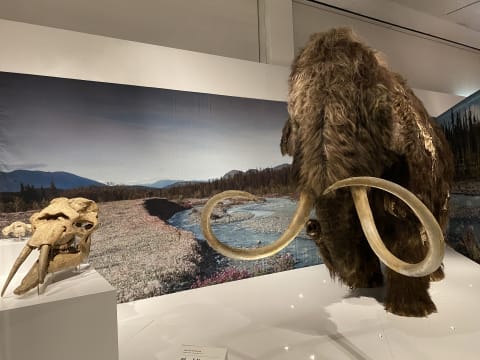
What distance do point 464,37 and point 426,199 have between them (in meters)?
2.44

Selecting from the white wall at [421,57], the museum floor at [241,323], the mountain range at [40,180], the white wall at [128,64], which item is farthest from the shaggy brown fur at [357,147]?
the white wall at [421,57]

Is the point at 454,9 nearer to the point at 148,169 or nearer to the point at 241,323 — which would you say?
the point at 148,169

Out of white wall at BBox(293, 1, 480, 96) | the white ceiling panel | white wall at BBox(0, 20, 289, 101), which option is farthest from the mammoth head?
the white ceiling panel

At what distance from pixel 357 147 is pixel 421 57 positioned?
8.85ft

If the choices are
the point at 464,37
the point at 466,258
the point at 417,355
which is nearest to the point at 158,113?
the point at 417,355

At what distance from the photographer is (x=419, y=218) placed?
1075mm

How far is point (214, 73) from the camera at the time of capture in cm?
253

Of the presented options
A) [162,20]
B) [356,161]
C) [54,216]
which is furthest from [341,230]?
[162,20]

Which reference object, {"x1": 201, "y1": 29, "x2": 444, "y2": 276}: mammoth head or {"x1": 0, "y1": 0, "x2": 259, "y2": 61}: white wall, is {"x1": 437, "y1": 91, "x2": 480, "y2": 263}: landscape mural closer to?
{"x1": 201, "y1": 29, "x2": 444, "y2": 276}: mammoth head

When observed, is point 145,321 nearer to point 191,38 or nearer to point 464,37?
point 191,38

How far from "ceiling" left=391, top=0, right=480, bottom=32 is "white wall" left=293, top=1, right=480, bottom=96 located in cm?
30

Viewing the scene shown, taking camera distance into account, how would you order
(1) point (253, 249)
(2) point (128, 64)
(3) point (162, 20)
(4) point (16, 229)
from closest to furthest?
(1) point (253, 249) → (4) point (16, 229) → (2) point (128, 64) → (3) point (162, 20)

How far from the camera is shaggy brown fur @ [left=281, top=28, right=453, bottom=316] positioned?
4.94 ft

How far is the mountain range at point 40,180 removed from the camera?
1.92 metres
